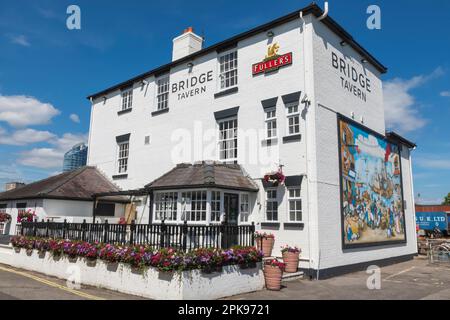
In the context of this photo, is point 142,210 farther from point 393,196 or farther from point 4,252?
point 393,196

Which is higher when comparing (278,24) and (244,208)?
(278,24)

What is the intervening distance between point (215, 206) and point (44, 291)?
647 centimetres

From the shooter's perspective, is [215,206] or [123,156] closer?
[215,206]

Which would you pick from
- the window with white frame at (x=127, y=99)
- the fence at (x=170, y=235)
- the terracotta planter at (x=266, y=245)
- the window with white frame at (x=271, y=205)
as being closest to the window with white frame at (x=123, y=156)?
the window with white frame at (x=127, y=99)

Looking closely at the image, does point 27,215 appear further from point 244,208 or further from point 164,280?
point 164,280

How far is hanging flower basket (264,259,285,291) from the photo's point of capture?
10.8m

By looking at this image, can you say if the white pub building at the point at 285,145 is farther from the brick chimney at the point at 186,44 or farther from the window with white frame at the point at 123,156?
the window with white frame at the point at 123,156

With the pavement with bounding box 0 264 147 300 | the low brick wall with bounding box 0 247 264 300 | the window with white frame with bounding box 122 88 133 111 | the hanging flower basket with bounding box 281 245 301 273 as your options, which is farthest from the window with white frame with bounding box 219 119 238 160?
the pavement with bounding box 0 264 147 300

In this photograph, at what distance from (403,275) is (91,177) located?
17.9 meters

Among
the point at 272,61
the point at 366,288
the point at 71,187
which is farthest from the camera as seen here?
the point at 71,187

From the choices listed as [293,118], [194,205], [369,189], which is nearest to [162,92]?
→ [194,205]

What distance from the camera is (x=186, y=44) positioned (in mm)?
20875

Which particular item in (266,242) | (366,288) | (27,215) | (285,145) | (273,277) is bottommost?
(366,288)

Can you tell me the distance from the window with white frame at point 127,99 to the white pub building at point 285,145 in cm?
218
